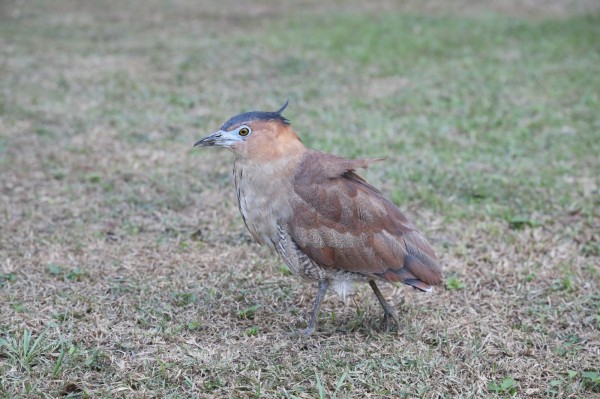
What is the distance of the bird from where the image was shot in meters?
3.86

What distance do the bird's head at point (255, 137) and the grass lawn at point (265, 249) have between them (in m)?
0.97

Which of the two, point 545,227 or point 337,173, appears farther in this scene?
point 545,227

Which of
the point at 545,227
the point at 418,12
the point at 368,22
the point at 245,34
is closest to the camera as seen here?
the point at 545,227

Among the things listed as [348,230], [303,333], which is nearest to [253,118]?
[348,230]

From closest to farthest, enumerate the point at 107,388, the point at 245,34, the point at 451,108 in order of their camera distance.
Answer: the point at 107,388, the point at 451,108, the point at 245,34

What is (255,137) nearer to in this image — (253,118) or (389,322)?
(253,118)

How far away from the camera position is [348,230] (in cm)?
390

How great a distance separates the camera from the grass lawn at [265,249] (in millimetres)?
3658

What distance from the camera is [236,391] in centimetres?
343

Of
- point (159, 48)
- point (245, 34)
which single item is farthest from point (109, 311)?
point (245, 34)

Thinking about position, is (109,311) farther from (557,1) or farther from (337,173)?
(557,1)

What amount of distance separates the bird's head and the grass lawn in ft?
3.19

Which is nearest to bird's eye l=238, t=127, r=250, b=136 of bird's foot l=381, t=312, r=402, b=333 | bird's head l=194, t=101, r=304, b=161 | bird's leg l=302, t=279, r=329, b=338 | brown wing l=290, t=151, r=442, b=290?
bird's head l=194, t=101, r=304, b=161

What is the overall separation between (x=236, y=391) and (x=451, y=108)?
5.65 meters
